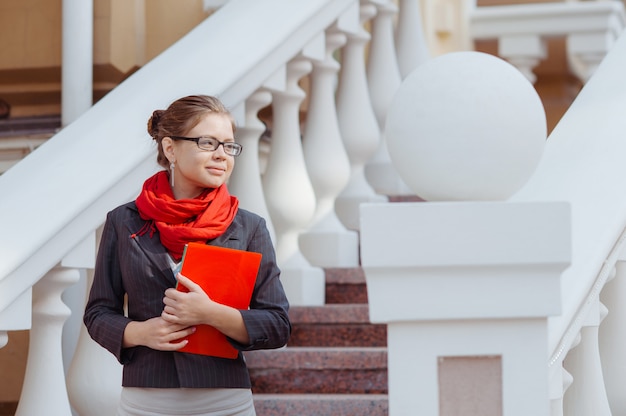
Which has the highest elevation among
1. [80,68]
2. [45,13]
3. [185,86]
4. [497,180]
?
[45,13]

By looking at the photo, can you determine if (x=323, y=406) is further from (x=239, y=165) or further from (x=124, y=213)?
(x=124, y=213)

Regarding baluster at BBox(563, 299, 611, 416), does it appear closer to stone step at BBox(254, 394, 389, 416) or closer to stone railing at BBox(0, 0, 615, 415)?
stone railing at BBox(0, 0, 615, 415)

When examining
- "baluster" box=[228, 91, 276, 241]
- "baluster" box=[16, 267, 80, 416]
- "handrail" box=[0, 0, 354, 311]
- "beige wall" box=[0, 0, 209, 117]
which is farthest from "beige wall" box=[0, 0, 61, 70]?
"baluster" box=[16, 267, 80, 416]

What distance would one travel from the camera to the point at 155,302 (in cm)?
248

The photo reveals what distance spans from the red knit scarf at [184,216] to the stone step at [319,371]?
4.01ft

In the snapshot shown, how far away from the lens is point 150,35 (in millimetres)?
4512

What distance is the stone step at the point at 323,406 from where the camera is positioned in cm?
340

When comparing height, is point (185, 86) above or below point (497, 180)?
above

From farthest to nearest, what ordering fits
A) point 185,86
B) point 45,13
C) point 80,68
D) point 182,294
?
point 45,13 → point 80,68 → point 185,86 → point 182,294

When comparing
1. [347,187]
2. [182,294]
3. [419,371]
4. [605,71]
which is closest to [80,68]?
[347,187]

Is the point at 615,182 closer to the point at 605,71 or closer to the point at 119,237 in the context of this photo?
the point at 605,71

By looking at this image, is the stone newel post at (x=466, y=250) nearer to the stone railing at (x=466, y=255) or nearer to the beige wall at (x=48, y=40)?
the stone railing at (x=466, y=255)

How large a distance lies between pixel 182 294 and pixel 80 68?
1.93 metres

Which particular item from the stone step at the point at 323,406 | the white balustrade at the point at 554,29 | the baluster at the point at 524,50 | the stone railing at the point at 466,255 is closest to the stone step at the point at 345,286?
the stone step at the point at 323,406
